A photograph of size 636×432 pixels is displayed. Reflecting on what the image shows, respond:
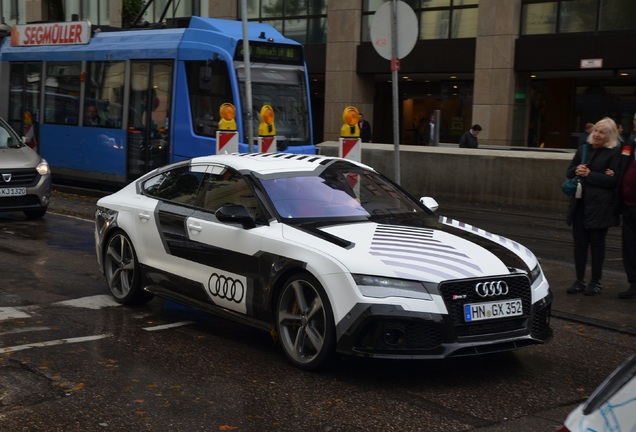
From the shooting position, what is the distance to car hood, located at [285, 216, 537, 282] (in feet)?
19.9


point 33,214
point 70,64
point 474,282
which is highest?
point 70,64

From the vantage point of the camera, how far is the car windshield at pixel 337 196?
711 centimetres

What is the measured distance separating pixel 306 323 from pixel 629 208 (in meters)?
4.17

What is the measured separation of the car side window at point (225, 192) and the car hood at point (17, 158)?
7294mm

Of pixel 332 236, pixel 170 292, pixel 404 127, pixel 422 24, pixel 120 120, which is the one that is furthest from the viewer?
pixel 404 127

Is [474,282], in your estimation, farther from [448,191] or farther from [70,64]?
[70,64]

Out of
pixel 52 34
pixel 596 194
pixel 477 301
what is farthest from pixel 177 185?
pixel 52 34

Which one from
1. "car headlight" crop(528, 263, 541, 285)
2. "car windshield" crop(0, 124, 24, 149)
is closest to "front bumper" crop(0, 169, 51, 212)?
"car windshield" crop(0, 124, 24, 149)

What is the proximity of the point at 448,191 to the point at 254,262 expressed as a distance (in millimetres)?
12472

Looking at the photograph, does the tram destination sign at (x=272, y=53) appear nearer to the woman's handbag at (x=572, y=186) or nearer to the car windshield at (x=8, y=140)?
the car windshield at (x=8, y=140)

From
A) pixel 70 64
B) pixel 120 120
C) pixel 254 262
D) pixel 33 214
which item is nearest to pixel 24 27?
pixel 70 64

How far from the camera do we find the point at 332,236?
6.52 meters

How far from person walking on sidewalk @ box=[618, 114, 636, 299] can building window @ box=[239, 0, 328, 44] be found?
25485 millimetres

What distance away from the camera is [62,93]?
20000mm
